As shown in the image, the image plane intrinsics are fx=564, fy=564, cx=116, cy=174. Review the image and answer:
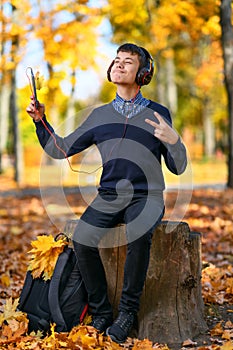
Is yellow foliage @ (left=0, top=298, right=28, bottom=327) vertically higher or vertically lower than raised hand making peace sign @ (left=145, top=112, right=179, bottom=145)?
lower

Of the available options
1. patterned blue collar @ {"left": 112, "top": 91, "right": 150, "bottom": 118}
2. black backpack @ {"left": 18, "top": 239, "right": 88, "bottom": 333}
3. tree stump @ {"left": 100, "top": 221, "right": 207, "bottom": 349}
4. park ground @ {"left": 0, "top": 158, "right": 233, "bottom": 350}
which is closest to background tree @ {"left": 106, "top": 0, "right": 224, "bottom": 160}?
park ground @ {"left": 0, "top": 158, "right": 233, "bottom": 350}

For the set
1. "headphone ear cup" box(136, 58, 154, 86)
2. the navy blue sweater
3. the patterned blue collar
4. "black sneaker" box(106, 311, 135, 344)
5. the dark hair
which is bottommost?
"black sneaker" box(106, 311, 135, 344)

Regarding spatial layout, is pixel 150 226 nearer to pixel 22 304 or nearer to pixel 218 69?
pixel 22 304

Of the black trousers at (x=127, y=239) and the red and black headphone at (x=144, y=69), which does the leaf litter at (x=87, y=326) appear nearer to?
the black trousers at (x=127, y=239)

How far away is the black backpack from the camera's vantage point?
12.5ft

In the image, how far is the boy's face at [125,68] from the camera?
156 inches

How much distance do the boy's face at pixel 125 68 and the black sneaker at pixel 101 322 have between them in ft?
5.39

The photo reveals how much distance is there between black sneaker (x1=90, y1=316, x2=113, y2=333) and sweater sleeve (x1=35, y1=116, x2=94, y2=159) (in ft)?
3.87

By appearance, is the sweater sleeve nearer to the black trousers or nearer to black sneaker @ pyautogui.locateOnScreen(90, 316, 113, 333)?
the black trousers

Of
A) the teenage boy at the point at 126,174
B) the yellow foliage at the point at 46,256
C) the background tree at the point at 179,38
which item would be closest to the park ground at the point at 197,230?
the teenage boy at the point at 126,174

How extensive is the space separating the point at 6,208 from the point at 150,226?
7.80m

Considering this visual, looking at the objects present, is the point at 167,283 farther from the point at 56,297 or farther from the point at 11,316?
the point at 11,316

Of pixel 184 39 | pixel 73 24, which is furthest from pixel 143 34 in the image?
pixel 73 24

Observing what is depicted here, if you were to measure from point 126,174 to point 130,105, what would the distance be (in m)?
0.52
